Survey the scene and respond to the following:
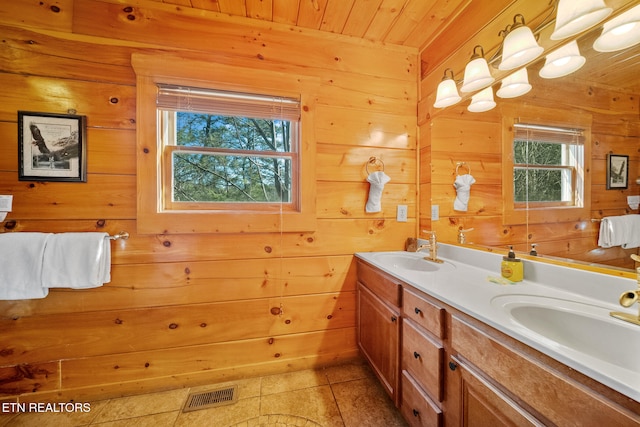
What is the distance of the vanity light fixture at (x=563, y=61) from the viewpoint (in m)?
0.90

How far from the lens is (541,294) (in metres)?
0.89

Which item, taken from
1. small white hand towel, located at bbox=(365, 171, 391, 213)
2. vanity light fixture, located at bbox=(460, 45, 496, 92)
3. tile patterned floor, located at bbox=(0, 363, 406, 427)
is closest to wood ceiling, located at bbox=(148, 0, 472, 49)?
vanity light fixture, located at bbox=(460, 45, 496, 92)

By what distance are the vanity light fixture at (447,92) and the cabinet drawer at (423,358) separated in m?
1.24

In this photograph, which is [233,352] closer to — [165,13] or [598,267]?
[598,267]

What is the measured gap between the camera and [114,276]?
1.36 metres

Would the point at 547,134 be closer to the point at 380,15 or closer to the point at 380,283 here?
the point at 380,283

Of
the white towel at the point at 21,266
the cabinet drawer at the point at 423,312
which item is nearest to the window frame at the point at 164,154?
the white towel at the point at 21,266

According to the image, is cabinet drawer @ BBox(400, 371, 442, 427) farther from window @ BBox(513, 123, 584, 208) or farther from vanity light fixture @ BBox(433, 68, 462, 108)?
vanity light fixture @ BBox(433, 68, 462, 108)

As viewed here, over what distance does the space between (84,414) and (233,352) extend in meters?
0.77

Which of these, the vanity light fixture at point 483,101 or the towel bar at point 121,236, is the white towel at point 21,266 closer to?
the towel bar at point 121,236

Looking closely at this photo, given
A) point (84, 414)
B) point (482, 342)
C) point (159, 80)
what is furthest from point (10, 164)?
point (482, 342)

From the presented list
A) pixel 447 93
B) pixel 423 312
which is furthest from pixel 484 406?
pixel 447 93

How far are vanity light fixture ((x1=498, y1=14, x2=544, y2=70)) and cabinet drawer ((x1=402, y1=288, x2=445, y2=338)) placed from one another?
3.59 ft

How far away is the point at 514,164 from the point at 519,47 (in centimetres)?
50
